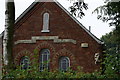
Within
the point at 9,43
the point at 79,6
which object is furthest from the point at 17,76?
the point at 79,6

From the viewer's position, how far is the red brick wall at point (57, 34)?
28.4 metres

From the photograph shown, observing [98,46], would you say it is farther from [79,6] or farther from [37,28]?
[79,6]

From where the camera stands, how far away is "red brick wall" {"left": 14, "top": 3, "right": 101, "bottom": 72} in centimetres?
2839

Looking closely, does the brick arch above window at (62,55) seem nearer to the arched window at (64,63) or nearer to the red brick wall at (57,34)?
the red brick wall at (57,34)

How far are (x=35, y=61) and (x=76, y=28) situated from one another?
1764 cm

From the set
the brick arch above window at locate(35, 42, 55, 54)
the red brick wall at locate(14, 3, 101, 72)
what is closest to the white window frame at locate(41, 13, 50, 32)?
the red brick wall at locate(14, 3, 101, 72)

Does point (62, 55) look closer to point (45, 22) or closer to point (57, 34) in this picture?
point (57, 34)

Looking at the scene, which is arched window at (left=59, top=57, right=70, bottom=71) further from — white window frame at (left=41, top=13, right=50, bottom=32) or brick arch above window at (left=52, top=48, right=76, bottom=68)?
white window frame at (left=41, top=13, right=50, bottom=32)

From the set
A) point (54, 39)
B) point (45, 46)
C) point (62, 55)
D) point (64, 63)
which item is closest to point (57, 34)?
point (54, 39)

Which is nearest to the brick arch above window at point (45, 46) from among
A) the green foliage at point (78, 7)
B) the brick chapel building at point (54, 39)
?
the brick chapel building at point (54, 39)

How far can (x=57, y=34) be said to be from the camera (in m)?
29.0

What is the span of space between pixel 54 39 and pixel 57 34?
585 millimetres

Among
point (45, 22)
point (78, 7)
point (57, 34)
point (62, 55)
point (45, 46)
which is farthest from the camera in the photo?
point (45, 22)

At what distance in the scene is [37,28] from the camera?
29.2 meters
